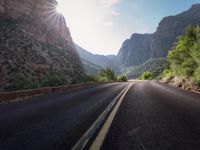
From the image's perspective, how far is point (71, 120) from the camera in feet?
16.7

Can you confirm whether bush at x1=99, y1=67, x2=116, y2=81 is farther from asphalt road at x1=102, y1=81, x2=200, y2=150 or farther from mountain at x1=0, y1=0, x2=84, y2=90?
asphalt road at x1=102, y1=81, x2=200, y2=150

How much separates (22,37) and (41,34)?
984 cm

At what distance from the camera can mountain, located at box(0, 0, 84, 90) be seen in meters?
36.4

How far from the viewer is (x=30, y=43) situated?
1825 inches

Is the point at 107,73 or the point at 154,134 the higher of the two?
the point at 107,73

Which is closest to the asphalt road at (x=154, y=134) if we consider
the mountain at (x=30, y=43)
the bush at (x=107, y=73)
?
the mountain at (x=30, y=43)

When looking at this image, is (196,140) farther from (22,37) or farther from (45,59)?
(22,37)

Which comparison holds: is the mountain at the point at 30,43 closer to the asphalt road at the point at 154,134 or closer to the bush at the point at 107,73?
the bush at the point at 107,73

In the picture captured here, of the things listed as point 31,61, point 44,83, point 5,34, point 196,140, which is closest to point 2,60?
point 31,61

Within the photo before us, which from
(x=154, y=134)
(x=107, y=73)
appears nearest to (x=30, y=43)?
(x=107, y=73)

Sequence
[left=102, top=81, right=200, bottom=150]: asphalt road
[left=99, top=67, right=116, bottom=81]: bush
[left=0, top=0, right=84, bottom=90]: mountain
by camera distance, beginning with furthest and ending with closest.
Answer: [left=99, top=67, right=116, bottom=81]: bush
[left=0, top=0, right=84, bottom=90]: mountain
[left=102, top=81, right=200, bottom=150]: asphalt road

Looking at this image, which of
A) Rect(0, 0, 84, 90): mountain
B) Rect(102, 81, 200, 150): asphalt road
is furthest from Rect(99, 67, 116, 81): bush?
Rect(102, 81, 200, 150): asphalt road

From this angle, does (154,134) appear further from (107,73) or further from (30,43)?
(107,73)

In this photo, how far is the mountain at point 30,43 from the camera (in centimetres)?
3639
